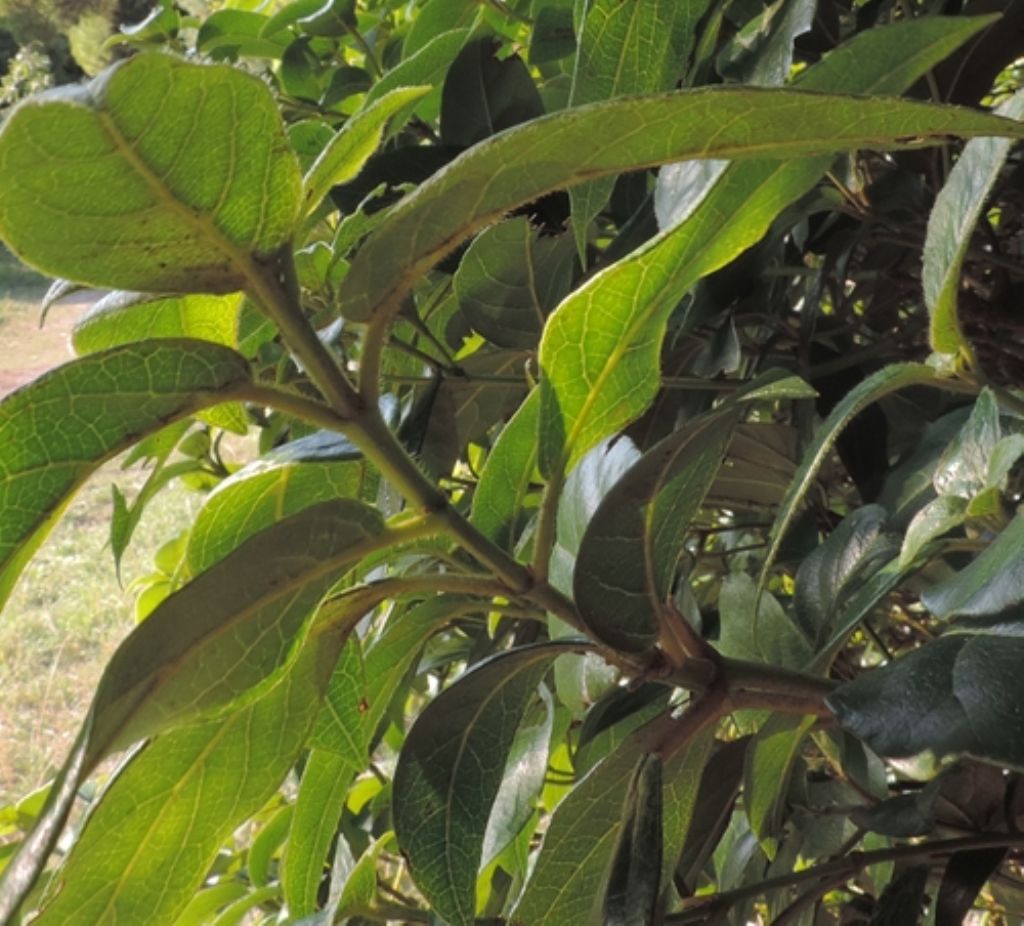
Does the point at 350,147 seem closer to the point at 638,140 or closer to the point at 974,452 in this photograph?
the point at 638,140

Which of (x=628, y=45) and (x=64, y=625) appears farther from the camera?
(x=64, y=625)

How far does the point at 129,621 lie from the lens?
3.40 metres

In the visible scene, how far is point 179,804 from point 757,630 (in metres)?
0.22

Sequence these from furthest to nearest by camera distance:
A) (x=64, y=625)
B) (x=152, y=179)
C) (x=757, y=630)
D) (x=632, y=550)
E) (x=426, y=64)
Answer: (x=64, y=625), (x=426, y=64), (x=757, y=630), (x=632, y=550), (x=152, y=179)

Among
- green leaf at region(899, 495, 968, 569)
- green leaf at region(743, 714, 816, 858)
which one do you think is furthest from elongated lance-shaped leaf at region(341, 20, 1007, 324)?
green leaf at region(743, 714, 816, 858)

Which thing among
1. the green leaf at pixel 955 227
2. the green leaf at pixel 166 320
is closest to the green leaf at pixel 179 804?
the green leaf at pixel 166 320

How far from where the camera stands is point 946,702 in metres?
0.31

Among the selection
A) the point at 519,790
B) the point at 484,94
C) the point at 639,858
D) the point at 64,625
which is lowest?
the point at 64,625

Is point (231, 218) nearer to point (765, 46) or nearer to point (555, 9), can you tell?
point (765, 46)

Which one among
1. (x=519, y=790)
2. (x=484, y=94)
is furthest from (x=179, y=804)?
(x=484, y=94)

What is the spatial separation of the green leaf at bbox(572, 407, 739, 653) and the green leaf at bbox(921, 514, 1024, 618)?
84 mm

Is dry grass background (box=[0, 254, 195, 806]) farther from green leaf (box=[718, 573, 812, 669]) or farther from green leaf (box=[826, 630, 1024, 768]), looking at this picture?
green leaf (box=[826, 630, 1024, 768])

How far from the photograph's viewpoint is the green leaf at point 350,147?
0.33 metres

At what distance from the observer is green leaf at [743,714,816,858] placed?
0.43m
